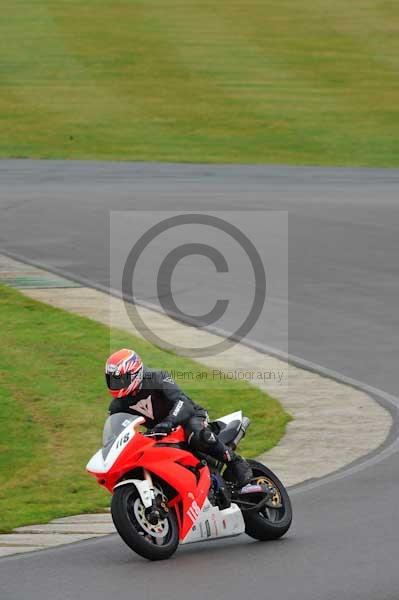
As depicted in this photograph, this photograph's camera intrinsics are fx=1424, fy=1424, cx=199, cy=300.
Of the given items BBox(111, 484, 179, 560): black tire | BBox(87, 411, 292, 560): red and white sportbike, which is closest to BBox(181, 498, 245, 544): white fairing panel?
BBox(87, 411, 292, 560): red and white sportbike

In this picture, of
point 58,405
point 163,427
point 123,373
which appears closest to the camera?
point 123,373

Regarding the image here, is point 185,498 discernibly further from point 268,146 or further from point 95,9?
point 95,9

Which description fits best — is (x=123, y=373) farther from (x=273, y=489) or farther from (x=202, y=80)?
(x=202, y=80)

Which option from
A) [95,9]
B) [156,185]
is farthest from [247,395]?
[95,9]

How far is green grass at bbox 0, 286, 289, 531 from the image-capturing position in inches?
541

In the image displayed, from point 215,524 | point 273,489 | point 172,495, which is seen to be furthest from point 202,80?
point 172,495

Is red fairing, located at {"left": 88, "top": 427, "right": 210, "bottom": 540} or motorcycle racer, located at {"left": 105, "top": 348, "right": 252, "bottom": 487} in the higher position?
motorcycle racer, located at {"left": 105, "top": 348, "right": 252, "bottom": 487}

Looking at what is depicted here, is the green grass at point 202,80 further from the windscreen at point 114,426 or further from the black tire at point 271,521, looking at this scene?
the windscreen at point 114,426

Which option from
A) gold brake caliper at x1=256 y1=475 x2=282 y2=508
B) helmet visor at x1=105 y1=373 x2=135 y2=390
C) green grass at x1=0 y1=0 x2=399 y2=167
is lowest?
gold brake caliper at x1=256 y1=475 x2=282 y2=508

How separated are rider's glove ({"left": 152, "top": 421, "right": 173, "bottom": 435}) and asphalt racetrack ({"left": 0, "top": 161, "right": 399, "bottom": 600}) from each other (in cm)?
99

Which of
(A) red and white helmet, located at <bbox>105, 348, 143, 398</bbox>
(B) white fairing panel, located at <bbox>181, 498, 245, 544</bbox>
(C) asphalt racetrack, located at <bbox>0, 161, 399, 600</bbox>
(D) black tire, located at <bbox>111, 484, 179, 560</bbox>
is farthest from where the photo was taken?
(B) white fairing panel, located at <bbox>181, 498, 245, 544</bbox>

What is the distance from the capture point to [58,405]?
17.0 m

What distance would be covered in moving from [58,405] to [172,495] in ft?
20.1

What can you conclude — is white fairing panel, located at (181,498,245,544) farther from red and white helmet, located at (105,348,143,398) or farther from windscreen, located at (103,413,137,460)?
red and white helmet, located at (105,348,143,398)
